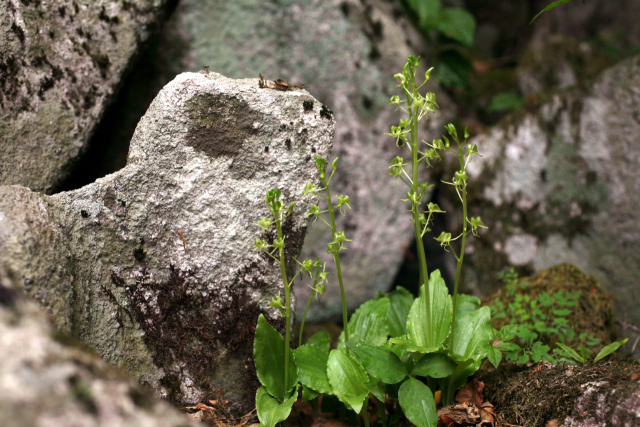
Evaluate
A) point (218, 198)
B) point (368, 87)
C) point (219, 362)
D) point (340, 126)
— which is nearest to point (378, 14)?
point (368, 87)

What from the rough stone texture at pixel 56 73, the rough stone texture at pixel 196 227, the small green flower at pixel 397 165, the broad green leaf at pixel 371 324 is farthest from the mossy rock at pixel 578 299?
the rough stone texture at pixel 56 73

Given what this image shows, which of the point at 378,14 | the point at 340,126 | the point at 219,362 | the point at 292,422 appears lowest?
the point at 292,422

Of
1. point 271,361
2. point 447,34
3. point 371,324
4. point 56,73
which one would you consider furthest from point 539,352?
point 447,34

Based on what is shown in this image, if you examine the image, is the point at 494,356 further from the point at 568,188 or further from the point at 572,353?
the point at 568,188

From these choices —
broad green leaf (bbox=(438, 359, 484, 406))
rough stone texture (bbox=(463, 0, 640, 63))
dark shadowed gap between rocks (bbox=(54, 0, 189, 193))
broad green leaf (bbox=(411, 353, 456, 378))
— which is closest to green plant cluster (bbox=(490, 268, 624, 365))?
broad green leaf (bbox=(438, 359, 484, 406))

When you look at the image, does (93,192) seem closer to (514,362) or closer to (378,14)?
(514,362)

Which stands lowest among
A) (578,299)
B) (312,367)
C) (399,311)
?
(578,299)

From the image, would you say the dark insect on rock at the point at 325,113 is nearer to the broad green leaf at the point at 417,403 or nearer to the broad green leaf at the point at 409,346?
the broad green leaf at the point at 409,346

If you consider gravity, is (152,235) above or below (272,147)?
below
